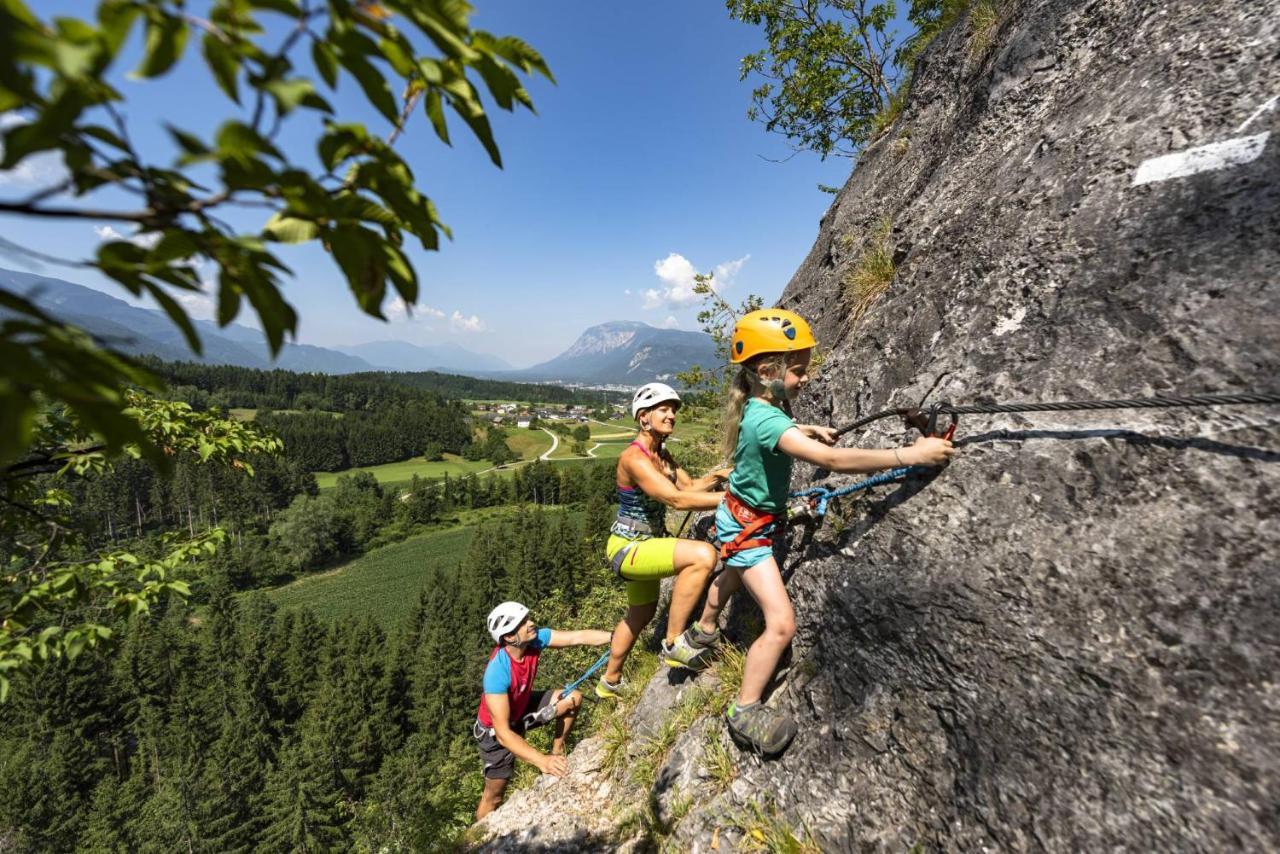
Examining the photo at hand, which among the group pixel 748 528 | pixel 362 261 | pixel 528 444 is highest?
pixel 362 261

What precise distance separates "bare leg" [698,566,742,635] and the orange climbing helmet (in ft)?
6.32

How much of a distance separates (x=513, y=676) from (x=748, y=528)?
407cm

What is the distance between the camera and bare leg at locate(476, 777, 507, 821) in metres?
7.00

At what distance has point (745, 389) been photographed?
14.7 feet

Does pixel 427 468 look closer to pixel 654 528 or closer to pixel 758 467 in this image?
pixel 654 528

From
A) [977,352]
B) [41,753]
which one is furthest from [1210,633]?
[41,753]

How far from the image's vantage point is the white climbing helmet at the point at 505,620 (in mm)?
6535

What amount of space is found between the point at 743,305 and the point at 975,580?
41.3ft

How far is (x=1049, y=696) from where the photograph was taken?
109 inches

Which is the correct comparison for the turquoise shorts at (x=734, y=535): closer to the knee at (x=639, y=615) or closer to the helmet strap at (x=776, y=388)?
the helmet strap at (x=776, y=388)

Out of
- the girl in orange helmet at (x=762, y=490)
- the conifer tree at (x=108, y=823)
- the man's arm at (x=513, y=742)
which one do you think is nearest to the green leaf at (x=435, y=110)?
the girl in orange helmet at (x=762, y=490)

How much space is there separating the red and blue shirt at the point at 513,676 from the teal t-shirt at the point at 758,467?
3754 mm

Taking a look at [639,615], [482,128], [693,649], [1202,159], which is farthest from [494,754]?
[1202,159]

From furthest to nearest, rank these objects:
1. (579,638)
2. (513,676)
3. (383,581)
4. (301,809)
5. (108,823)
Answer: (383,581)
(108,823)
(301,809)
(579,638)
(513,676)
